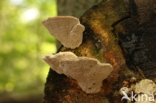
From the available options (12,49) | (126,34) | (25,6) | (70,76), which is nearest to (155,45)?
(126,34)

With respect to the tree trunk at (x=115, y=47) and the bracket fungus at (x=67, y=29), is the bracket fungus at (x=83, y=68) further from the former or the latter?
the bracket fungus at (x=67, y=29)

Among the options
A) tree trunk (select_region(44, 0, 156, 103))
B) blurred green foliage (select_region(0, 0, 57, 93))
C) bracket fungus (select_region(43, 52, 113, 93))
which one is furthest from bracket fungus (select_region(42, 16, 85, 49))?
blurred green foliage (select_region(0, 0, 57, 93))

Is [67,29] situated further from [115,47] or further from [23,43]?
[23,43]

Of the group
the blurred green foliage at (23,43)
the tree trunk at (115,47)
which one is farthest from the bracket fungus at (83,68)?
the blurred green foliage at (23,43)

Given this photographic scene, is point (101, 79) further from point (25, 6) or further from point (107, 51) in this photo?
point (25, 6)

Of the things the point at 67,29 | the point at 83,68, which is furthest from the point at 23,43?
the point at 83,68
